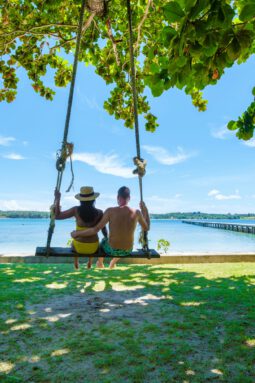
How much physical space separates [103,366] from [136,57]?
9.45 meters

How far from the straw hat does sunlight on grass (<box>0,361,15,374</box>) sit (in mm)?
3159

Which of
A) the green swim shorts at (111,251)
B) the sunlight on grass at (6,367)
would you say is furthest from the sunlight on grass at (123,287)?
the sunlight on grass at (6,367)

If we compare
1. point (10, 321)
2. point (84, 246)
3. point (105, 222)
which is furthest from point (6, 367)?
point (105, 222)

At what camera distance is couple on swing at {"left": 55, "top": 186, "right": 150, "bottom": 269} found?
5570mm

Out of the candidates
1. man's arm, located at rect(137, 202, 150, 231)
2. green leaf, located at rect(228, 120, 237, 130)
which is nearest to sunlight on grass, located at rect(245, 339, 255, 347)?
man's arm, located at rect(137, 202, 150, 231)

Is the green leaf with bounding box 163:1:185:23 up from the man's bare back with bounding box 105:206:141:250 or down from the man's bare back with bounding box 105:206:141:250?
up

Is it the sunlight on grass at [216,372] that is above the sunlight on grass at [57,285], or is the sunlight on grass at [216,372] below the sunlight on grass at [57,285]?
below

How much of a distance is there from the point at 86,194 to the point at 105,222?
64 centimetres

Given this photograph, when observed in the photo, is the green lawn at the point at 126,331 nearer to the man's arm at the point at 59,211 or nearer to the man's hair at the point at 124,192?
the man's arm at the point at 59,211

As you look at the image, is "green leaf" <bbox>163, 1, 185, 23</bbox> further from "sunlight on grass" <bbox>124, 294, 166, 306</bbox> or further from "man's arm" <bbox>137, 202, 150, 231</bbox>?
"sunlight on grass" <bbox>124, 294, 166, 306</bbox>

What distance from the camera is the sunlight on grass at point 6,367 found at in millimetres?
2797

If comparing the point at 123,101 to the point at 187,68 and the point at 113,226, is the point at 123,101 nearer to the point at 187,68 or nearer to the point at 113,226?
the point at 113,226

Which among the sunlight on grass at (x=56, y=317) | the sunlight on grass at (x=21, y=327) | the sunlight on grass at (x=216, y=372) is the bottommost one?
the sunlight on grass at (x=216, y=372)

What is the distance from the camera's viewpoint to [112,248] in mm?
5684
